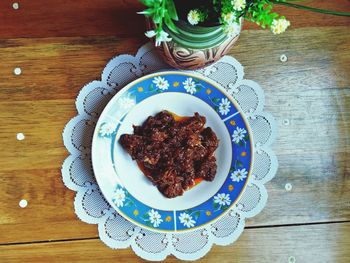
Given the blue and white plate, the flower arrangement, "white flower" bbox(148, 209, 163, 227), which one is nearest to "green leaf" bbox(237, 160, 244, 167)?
the blue and white plate

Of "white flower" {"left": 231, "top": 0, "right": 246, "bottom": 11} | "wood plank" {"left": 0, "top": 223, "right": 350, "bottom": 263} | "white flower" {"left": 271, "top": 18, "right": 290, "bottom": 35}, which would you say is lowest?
"wood plank" {"left": 0, "top": 223, "right": 350, "bottom": 263}

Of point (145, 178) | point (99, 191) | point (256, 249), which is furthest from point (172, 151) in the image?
point (256, 249)

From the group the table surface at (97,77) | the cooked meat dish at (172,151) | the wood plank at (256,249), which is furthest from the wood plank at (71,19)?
the wood plank at (256,249)

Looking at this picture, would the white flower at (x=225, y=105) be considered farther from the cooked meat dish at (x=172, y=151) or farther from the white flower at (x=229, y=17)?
the white flower at (x=229, y=17)

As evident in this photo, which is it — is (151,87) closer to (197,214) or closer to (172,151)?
(172,151)

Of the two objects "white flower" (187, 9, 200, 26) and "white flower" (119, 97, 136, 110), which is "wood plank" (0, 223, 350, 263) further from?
"white flower" (187, 9, 200, 26)

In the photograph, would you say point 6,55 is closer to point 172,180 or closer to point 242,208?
point 172,180
